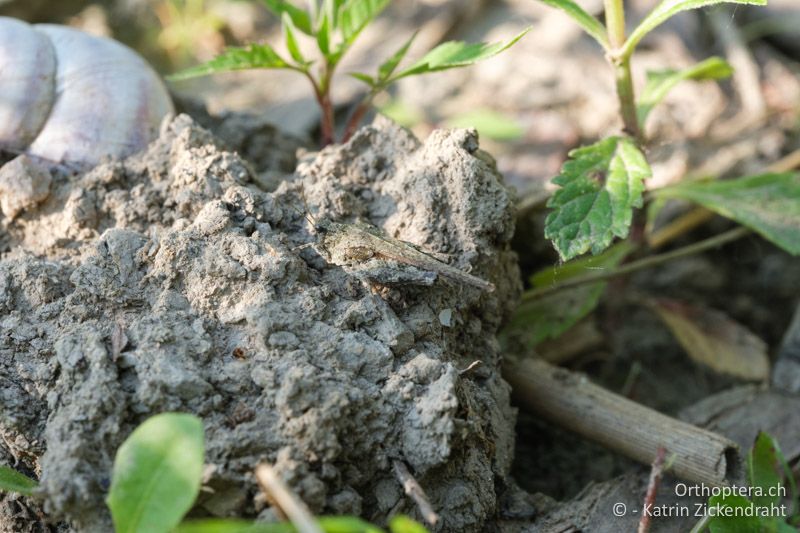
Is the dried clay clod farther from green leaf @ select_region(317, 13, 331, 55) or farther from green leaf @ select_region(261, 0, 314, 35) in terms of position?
green leaf @ select_region(261, 0, 314, 35)

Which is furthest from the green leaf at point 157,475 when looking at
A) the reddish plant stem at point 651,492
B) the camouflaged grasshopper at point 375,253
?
the reddish plant stem at point 651,492

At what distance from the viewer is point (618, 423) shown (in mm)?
1884

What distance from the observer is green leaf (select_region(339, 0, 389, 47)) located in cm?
212

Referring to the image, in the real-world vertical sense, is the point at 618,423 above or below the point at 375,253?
below

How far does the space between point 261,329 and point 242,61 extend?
87 cm

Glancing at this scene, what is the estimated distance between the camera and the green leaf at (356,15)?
2.12 meters

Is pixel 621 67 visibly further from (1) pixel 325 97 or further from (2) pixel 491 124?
(2) pixel 491 124

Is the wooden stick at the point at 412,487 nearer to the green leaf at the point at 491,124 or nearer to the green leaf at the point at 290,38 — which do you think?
the green leaf at the point at 290,38

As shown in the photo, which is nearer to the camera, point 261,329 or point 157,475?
point 157,475

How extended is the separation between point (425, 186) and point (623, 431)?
2.64ft

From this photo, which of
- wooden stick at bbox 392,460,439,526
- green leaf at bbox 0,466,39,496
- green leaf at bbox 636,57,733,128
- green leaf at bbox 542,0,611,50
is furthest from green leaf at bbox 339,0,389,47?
green leaf at bbox 0,466,39,496

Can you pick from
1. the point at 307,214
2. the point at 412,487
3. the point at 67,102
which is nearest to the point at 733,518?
the point at 412,487

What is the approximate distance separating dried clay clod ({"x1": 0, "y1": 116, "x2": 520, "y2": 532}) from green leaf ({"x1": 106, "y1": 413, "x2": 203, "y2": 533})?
13 centimetres

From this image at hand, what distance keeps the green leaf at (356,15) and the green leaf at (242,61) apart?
212 mm
